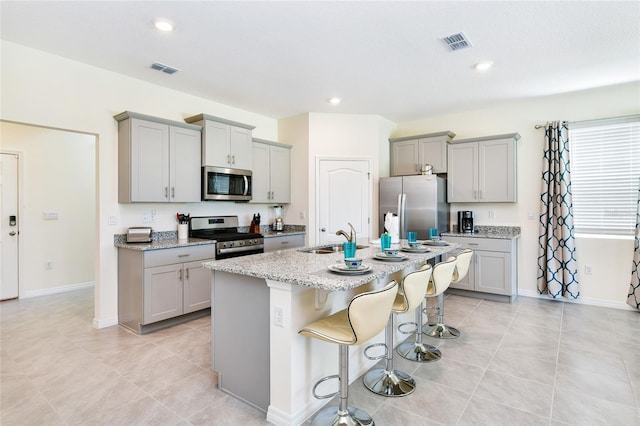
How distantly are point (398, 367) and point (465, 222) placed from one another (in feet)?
9.93

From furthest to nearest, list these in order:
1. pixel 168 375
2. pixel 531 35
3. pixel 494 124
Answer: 1. pixel 494 124
2. pixel 531 35
3. pixel 168 375

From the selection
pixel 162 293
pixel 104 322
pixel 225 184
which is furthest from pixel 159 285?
pixel 225 184

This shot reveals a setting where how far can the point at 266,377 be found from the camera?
2.10m

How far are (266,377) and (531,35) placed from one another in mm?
3377

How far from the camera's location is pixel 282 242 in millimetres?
4984

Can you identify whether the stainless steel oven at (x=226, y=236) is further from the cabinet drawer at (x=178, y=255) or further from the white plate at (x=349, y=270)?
the white plate at (x=349, y=270)

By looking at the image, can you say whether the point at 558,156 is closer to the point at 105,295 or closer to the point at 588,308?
the point at 588,308

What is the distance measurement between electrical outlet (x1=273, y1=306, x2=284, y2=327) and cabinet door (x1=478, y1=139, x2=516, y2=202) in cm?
396

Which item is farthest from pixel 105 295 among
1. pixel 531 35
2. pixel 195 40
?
pixel 531 35

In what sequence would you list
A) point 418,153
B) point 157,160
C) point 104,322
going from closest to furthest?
point 104,322 → point 157,160 → point 418,153

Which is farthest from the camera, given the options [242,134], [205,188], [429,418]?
[242,134]

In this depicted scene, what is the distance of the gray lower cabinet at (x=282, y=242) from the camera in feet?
15.6

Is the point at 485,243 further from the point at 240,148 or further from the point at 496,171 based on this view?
the point at 240,148

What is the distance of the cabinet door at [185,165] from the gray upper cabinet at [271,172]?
97cm
